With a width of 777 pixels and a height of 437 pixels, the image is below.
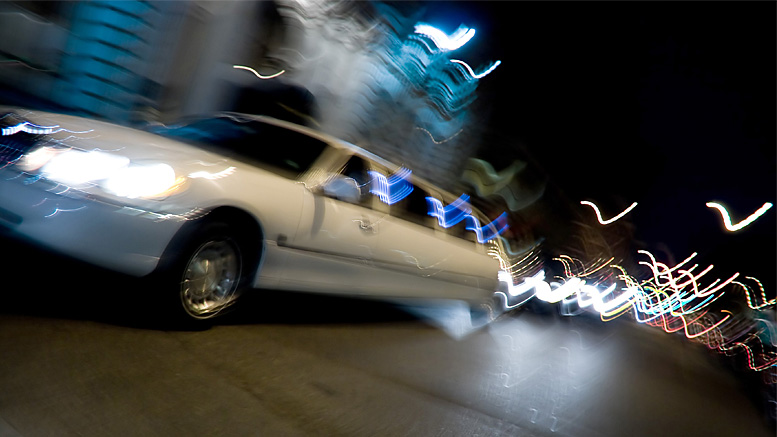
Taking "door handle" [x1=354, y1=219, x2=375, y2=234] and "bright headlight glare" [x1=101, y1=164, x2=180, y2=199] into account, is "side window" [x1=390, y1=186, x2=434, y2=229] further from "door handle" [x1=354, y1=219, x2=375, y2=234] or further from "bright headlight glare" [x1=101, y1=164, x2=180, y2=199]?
"bright headlight glare" [x1=101, y1=164, x2=180, y2=199]

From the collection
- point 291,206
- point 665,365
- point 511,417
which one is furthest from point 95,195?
point 665,365

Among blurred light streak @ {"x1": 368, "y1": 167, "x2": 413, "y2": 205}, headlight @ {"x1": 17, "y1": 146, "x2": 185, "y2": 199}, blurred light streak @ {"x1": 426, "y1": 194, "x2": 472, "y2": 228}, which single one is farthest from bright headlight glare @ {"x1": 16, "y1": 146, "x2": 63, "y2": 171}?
blurred light streak @ {"x1": 426, "y1": 194, "x2": 472, "y2": 228}

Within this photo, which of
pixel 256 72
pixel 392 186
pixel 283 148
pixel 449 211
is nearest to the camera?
pixel 283 148

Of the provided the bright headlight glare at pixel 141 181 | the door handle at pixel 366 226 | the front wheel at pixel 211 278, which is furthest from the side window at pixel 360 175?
the bright headlight glare at pixel 141 181

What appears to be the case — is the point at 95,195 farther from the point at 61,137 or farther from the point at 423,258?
the point at 423,258

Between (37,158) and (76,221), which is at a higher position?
(37,158)

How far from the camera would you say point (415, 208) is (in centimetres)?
636

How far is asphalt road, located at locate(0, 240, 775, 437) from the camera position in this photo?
2.88 m

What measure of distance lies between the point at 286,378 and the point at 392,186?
106 inches

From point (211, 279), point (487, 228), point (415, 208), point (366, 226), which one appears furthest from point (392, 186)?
point (487, 228)

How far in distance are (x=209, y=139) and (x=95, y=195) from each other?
1484 mm

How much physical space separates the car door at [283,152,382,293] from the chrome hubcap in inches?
19.4

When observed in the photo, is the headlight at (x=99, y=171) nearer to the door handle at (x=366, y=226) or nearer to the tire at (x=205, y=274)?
the tire at (x=205, y=274)

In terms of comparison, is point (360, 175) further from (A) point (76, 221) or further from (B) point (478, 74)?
(B) point (478, 74)
